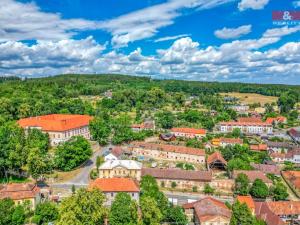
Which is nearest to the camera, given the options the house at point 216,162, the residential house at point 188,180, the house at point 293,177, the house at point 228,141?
the residential house at point 188,180

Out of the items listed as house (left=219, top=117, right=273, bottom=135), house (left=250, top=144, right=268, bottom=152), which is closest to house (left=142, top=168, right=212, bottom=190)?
house (left=250, top=144, right=268, bottom=152)

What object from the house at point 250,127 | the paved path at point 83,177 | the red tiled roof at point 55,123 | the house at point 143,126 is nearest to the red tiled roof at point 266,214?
the paved path at point 83,177

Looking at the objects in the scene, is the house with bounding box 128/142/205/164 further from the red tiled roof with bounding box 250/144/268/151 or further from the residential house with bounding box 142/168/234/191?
the red tiled roof with bounding box 250/144/268/151

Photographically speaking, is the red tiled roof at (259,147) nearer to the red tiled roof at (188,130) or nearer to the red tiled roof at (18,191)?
the red tiled roof at (188,130)

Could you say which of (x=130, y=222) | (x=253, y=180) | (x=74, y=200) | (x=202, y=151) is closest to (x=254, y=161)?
(x=202, y=151)

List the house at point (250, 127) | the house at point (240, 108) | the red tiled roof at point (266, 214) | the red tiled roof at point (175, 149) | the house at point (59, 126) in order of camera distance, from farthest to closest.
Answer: the house at point (240, 108), the house at point (250, 127), the house at point (59, 126), the red tiled roof at point (175, 149), the red tiled roof at point (266, 214)

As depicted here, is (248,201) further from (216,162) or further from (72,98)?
(72,98)
